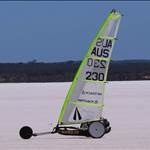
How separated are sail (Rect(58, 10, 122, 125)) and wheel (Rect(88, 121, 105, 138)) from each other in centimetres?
15

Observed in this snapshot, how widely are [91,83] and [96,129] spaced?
2.78 feet


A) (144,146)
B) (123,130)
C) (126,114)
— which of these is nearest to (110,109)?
(126,114)

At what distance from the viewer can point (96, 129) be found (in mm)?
14789

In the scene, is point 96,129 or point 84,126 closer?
point 96,129

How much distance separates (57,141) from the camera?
46.5ft

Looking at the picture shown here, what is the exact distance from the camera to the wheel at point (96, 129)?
14.8m

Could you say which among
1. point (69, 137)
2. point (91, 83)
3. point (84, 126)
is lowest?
point (69, 137)

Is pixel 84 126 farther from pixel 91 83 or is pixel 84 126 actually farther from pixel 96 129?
pixel 91 83

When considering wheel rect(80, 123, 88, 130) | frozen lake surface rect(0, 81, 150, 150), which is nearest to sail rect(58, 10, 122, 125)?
wheel rect(80, 123, 88, 130)

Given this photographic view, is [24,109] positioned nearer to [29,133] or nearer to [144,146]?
[29,133]

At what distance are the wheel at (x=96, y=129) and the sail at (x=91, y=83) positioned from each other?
15 centimetres

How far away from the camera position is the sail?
14.9 meters

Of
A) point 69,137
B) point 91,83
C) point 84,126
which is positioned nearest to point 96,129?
point 84,126

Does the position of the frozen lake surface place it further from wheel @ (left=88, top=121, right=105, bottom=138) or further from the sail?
the sail
